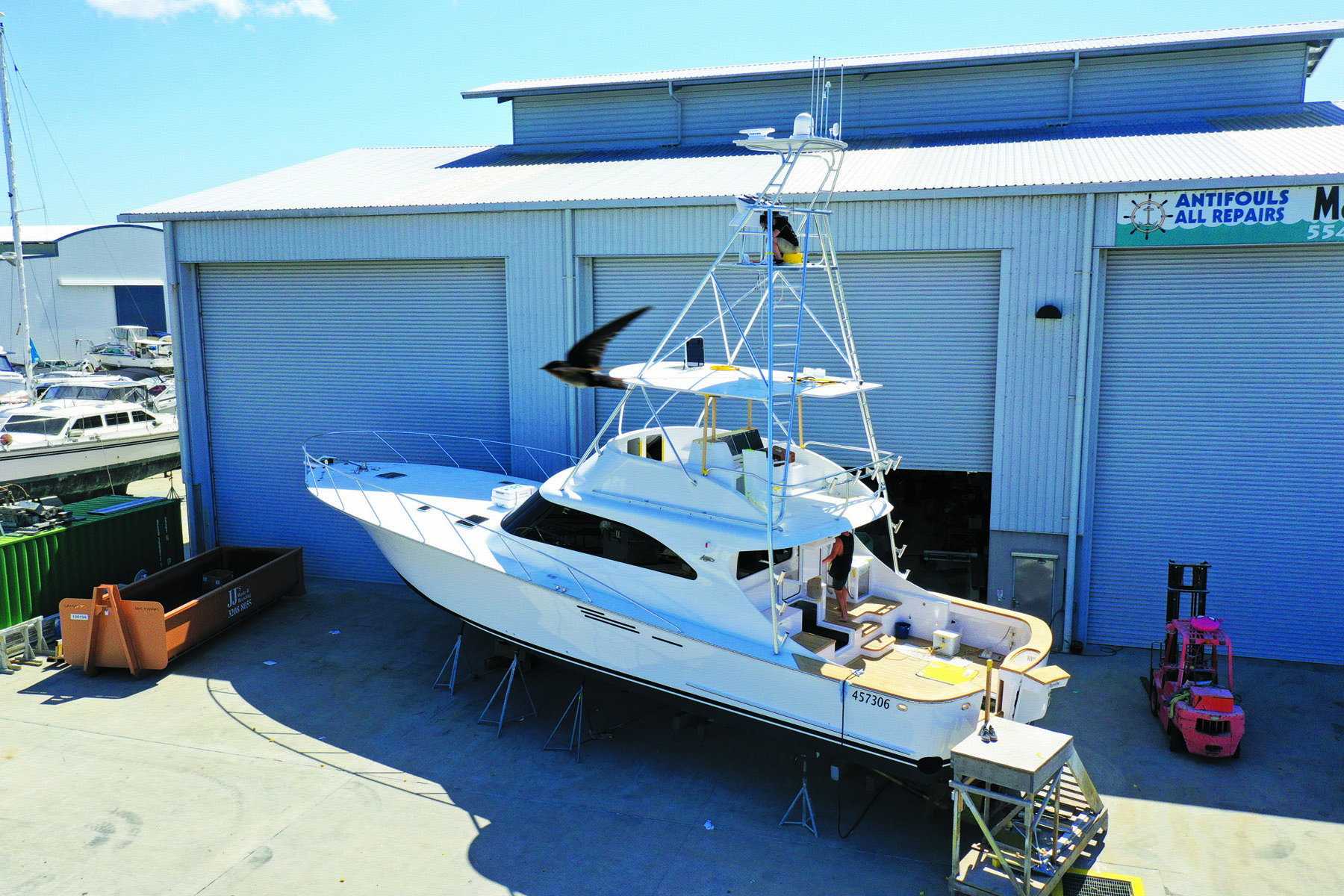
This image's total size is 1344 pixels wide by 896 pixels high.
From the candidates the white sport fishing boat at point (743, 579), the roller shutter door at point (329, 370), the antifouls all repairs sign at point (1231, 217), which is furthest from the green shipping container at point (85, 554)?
the antifouls all repairs sign at point (1231, 217)

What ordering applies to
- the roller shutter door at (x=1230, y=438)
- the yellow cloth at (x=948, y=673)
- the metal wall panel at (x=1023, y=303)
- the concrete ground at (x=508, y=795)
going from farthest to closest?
the metal wall panel at (x=1023, y=303) → the roller shutter door at (x=1230, y=438) → the yellow cloth at (x=948, y=673) → the concrete ground at (x=508, y=795)

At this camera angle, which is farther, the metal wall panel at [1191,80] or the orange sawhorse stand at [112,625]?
the metal wall panel at [1191,80]

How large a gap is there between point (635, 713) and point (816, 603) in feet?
7.18

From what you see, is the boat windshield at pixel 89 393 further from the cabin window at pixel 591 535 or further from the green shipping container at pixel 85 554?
the cabin window at pixel 591 535

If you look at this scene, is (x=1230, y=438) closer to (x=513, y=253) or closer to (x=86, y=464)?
(x=513, y=253)

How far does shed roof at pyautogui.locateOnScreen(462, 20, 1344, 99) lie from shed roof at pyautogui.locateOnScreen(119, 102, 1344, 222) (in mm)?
1077

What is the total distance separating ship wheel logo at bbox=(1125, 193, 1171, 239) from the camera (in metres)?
9.77

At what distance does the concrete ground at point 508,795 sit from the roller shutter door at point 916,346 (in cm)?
298

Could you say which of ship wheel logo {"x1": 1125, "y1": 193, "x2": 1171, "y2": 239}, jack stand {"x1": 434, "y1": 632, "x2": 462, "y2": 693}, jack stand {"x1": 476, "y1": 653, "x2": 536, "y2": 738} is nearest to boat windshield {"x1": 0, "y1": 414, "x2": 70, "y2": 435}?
jack stand {"x1": 434, "y1": 632, "x2": 462, "y2": 693}

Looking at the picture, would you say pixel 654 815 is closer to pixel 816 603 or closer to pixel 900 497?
pixel 816 603

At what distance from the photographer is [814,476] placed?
900 centimetres

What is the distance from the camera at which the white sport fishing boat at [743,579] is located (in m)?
7.13

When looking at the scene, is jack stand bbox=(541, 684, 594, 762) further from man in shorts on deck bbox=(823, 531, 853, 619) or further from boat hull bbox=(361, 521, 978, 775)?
man in shorts on deck bbox=(823, 531, 853, 619)

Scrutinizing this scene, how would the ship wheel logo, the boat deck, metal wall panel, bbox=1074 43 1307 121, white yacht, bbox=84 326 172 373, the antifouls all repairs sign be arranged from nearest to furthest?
the boat deck → the antifouls all repairs sign → the ship wheel logo → metal wall panel, bbox=1074 43 1307 121 → white yacht, bbox=84 326 172 373
